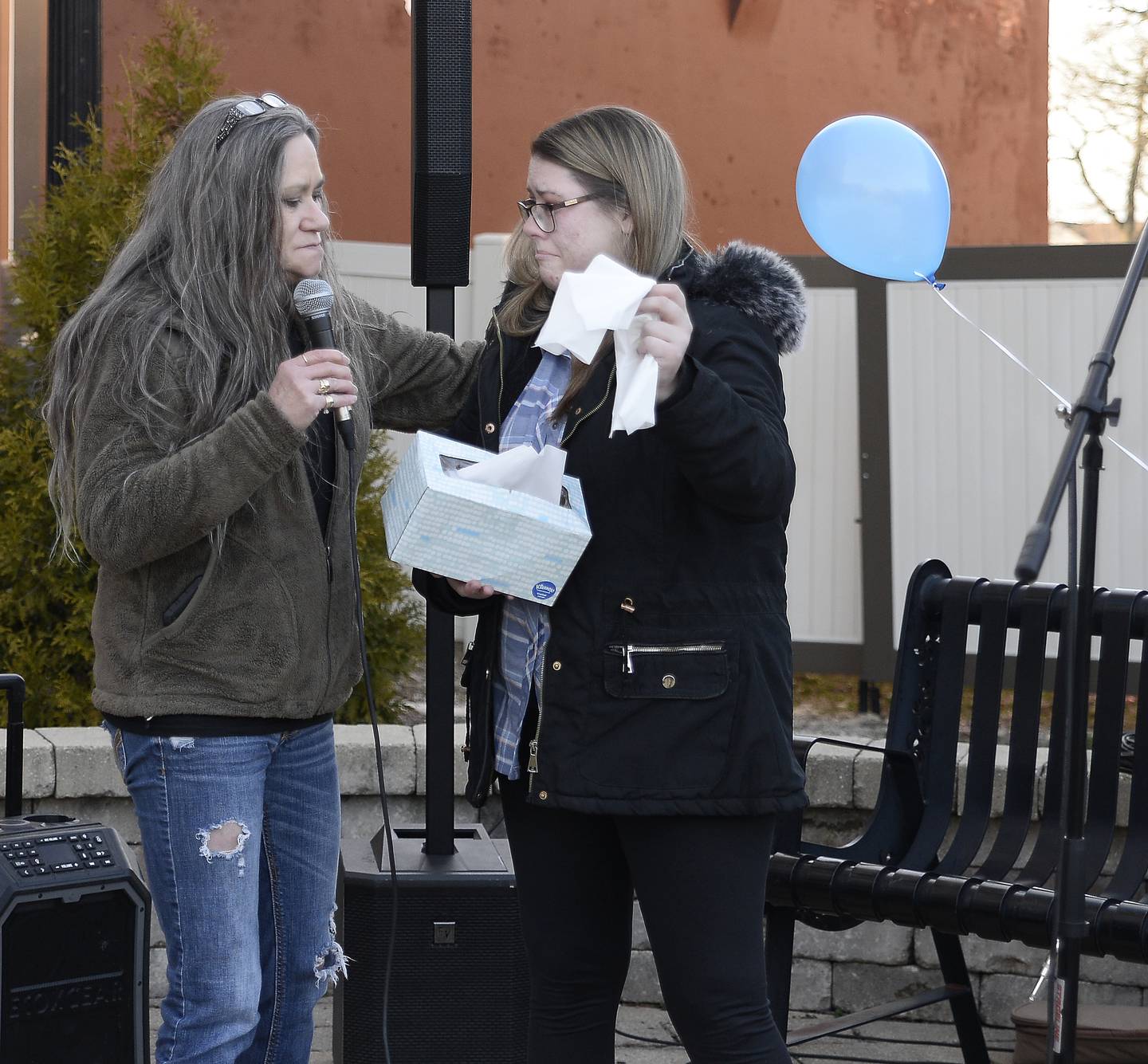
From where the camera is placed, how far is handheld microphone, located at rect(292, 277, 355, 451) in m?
2.11

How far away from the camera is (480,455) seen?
6.61 feet

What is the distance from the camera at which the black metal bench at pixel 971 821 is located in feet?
9.23

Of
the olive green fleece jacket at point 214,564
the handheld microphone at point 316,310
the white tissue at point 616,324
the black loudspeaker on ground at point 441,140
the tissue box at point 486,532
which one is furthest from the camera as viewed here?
the black loudspeaker on ground at point 441,140

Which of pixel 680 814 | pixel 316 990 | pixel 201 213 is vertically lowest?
pixel 316 990

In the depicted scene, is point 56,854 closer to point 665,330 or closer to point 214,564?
point 214,564

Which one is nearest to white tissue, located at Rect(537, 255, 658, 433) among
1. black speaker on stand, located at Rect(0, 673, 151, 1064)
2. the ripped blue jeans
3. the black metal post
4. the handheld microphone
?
the handheld microphone

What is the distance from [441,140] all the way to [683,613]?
1395 mm

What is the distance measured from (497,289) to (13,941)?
3.46 meters

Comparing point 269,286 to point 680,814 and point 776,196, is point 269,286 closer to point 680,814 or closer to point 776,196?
point 680,814

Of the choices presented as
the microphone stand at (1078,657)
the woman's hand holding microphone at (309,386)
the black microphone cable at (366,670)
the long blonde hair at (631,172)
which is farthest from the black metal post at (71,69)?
the microphone stand at (1078,657)

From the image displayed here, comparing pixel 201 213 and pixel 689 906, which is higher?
pixel 201 213

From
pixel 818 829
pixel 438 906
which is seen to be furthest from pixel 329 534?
pixel 818 829

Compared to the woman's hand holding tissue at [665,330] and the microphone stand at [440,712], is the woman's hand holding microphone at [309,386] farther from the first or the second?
the microphone stand at [440,712]

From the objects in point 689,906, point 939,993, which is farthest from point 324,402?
point 939,993
